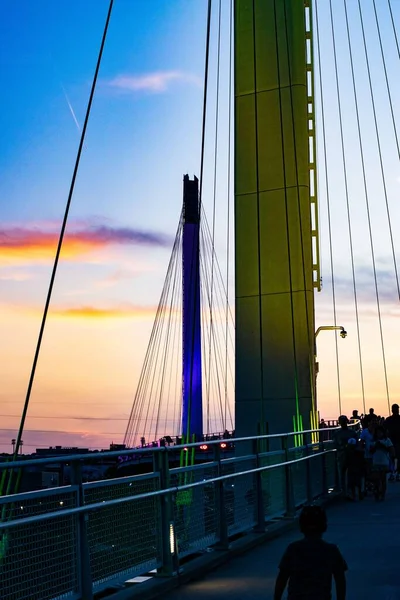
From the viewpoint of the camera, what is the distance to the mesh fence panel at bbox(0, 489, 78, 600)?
564 cm

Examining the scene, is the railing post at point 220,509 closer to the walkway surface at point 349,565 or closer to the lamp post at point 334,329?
the walkway surface at point 349,565

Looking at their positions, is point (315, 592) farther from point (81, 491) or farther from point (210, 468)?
point (210, 468)

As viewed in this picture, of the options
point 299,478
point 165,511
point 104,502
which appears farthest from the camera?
point 299,478

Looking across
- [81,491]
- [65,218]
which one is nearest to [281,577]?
[81,491]

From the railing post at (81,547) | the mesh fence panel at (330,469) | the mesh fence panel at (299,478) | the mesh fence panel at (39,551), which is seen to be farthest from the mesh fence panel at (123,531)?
the mesh fence panel at (330,469)

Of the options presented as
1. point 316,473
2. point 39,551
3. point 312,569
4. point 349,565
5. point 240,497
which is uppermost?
point 316,473

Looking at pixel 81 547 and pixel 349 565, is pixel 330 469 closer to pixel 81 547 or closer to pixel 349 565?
pixel 349 565

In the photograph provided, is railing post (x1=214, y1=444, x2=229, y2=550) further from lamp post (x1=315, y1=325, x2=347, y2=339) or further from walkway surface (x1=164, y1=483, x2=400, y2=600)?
lamp post (x1=315, y1=325, x2=347, y2=339)

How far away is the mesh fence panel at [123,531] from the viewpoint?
6.72 metres

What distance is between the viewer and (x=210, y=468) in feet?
30.3

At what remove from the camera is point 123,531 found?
713 centimetres

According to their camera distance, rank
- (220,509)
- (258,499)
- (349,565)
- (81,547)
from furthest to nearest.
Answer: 1. (258,499)
2. (220,509)
3. (349,565)
4. (81,547)

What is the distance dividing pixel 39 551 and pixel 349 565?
3348 mm

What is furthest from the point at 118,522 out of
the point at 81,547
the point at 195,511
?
the point at 195,511
